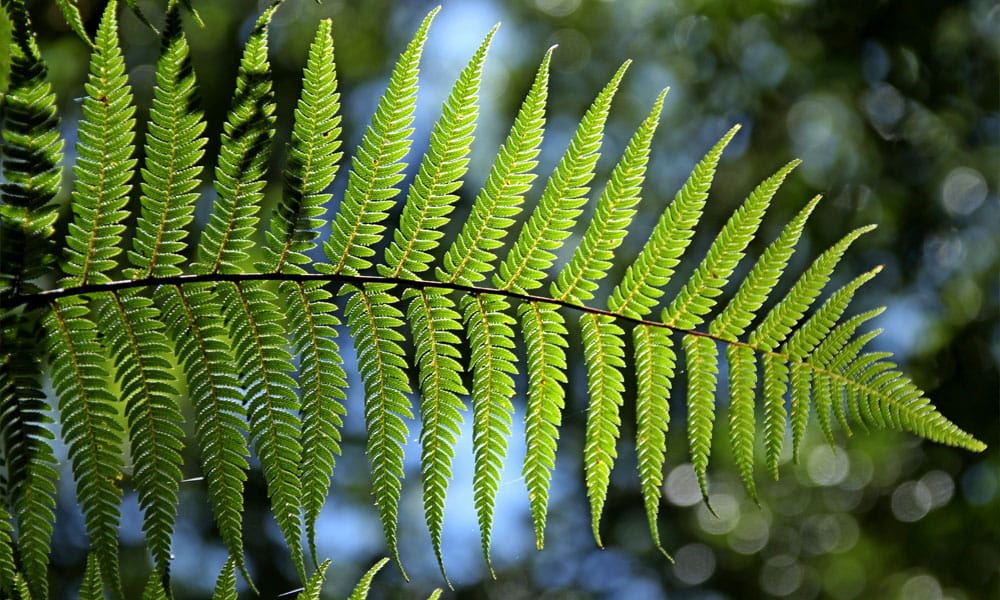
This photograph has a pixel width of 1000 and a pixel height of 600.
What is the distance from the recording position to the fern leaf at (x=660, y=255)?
1.03 m

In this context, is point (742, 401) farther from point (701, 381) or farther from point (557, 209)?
point (557, 209)

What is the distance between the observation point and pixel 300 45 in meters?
5.51

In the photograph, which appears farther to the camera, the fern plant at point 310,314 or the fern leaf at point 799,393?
the fern leaf at point 799,393

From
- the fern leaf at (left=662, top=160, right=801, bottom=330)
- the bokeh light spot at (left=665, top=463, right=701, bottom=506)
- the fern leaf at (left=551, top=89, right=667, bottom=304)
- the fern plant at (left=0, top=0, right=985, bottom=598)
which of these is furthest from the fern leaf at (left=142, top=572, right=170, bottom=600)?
the bokeh light spot at (left=665, top=463, right=701, bottom=506)

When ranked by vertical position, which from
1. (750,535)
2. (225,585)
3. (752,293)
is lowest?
(225,585)

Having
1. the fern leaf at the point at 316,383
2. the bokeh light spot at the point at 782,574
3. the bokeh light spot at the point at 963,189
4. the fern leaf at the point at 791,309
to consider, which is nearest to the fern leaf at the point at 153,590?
the fern leaf at the point at 316,383

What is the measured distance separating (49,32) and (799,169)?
4686 millimetres

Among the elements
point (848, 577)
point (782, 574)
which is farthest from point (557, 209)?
point (782, 574)

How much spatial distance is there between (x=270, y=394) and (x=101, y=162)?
0.33 metres

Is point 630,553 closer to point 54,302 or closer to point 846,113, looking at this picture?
point 846,113

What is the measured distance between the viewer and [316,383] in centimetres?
96

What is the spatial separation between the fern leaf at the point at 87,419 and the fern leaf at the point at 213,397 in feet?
0.30

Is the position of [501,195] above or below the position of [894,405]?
above

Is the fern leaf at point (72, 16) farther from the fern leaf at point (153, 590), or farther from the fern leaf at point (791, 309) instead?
the fern leaf at point (791, 309)
